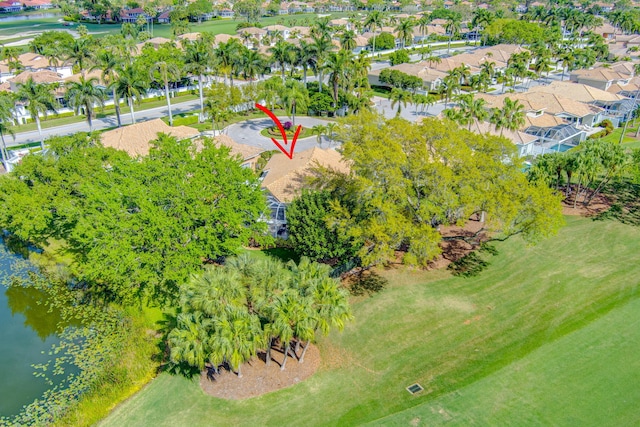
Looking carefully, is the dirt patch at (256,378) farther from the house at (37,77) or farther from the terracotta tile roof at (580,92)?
the house at (37,77)

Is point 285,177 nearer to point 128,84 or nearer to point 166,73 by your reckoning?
point 128,84

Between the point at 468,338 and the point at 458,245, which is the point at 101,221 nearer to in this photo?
the point at 468,338

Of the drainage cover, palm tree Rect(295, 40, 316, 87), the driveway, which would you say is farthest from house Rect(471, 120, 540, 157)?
the drainage cover

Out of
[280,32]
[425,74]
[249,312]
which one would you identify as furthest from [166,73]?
[280,32]

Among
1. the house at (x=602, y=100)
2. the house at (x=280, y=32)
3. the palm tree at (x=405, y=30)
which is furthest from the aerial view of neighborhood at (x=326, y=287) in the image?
the house at (x=280, y=32)

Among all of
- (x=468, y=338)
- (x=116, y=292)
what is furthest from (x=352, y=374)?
(x=116, y=292)

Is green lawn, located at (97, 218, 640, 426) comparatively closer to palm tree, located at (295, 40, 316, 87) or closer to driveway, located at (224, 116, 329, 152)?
driveway, located at (224, 116, 329, 152)
